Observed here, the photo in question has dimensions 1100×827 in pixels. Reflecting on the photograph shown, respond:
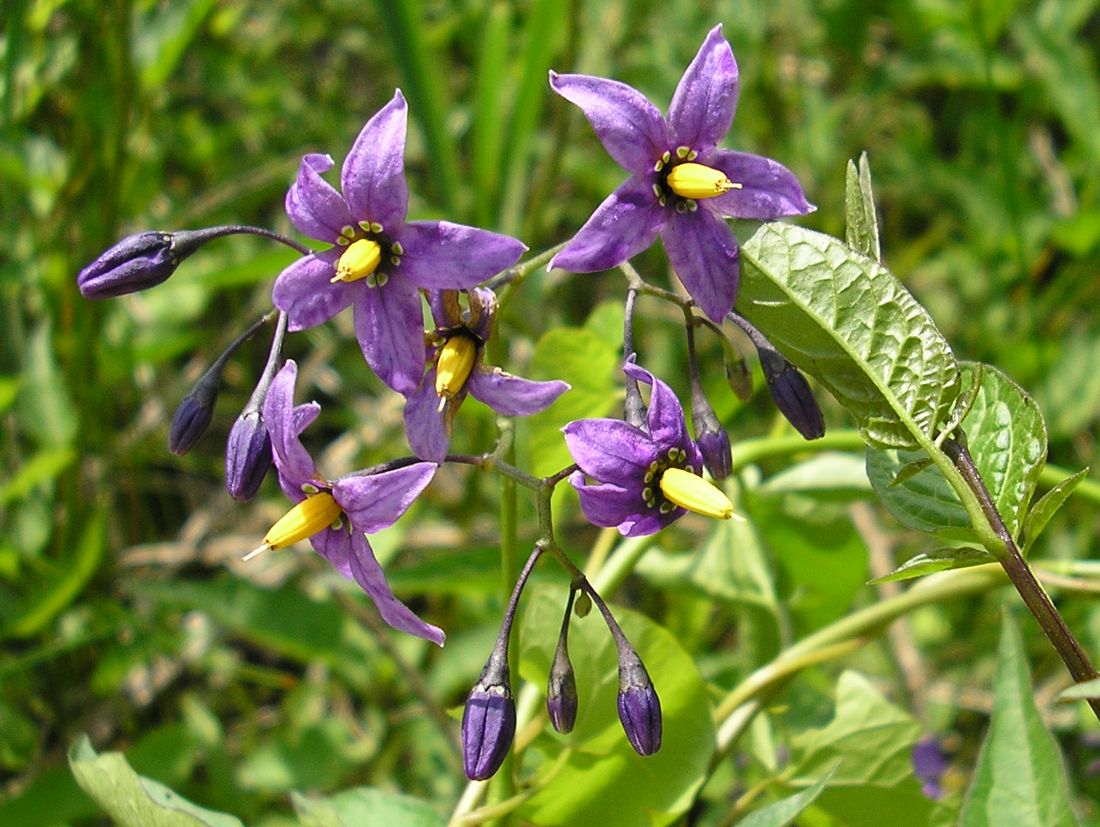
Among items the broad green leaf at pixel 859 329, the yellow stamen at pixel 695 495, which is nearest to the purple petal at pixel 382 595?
the yellow stamen at pixel 695 495

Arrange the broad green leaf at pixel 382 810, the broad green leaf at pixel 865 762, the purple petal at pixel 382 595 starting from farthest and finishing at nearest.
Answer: the broad green leaf at pixel 865 762, the broad green leaf at pixel 382 810, the purple petal at pixel 382 595

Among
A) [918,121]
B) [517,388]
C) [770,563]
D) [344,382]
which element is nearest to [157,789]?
[517,388]

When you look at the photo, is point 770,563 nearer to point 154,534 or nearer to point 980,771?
point 980,771

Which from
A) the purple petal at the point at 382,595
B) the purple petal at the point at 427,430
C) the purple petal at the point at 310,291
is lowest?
the purple petal at the point at 382,595

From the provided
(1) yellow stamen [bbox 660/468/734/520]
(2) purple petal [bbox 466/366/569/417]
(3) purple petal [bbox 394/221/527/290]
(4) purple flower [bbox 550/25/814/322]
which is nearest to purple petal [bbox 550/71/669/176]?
(4) purple flower [bbox 550/25/814/322]

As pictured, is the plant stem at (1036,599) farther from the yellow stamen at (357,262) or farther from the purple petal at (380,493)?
the yellow stamen at (357,262)

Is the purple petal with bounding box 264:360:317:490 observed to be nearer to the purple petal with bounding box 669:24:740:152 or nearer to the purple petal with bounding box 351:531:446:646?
the purple petal with bounding box 351:531:446:646
